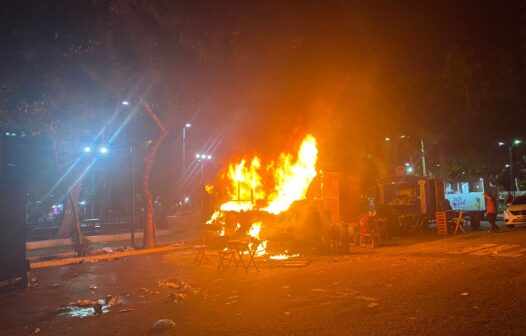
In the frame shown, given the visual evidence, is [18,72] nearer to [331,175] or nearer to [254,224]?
[254,224]

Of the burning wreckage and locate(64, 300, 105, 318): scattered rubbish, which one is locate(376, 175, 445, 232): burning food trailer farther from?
locate(64, 300, 105, 318): scattered rubbish

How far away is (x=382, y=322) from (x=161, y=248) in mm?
13709

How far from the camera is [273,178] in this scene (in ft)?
65.4

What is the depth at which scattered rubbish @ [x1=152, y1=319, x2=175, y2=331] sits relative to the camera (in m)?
6.43

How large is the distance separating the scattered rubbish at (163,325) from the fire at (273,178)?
11.6 meters

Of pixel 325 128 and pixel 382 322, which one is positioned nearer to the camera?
pixel 382 322

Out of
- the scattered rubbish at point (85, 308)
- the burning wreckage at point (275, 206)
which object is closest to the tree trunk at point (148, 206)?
the burning wreckage at point (275, 206)

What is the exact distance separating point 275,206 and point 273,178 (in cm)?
258

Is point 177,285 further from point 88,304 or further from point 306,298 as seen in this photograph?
point 306,298

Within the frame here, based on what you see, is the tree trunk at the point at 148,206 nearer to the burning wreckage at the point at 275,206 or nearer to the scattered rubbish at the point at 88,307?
the burning wreckage at the point at 275,206

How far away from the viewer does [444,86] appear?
30.1m

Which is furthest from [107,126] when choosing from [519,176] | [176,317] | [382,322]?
[519,176]

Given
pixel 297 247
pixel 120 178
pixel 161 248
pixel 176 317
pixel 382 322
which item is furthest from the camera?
pixel 120 178

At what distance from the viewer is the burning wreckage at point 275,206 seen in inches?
614
